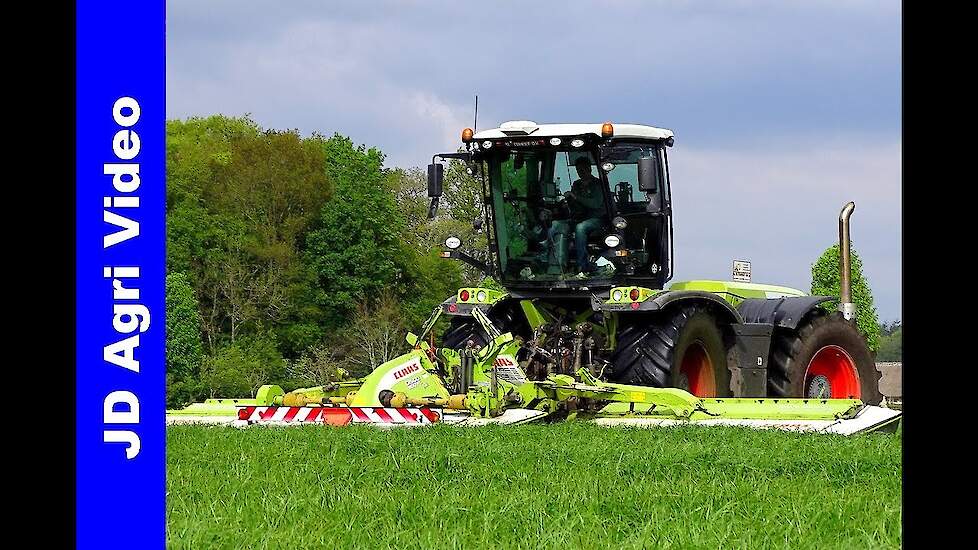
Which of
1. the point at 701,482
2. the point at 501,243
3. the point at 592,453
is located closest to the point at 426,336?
the point at 501,243

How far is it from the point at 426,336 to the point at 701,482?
7.26 metres

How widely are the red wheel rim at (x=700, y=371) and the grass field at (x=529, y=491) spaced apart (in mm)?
4664

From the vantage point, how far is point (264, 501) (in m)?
6.21

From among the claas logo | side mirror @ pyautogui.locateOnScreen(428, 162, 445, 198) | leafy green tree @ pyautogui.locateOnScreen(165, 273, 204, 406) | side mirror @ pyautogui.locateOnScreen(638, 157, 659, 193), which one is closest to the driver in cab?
side mirror @ pyautogui.locateOnScreen(638, 157, 659, 193)

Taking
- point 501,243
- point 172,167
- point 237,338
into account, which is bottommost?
point 237,338

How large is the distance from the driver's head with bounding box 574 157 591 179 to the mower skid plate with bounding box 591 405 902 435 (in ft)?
10.3

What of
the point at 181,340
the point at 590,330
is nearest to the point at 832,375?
the point at 590,330

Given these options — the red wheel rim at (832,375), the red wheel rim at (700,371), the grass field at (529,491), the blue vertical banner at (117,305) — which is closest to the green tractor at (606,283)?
the red wheel rim at (700,371)

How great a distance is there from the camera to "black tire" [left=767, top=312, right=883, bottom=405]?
15.6m

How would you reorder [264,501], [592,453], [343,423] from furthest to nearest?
[343,423]
[592,453]
[264,501]

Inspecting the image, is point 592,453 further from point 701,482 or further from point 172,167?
point 172,167

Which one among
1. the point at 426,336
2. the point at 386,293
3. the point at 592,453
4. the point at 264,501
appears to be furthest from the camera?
the point at 386,293

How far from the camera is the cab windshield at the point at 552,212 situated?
14391 millimetres
